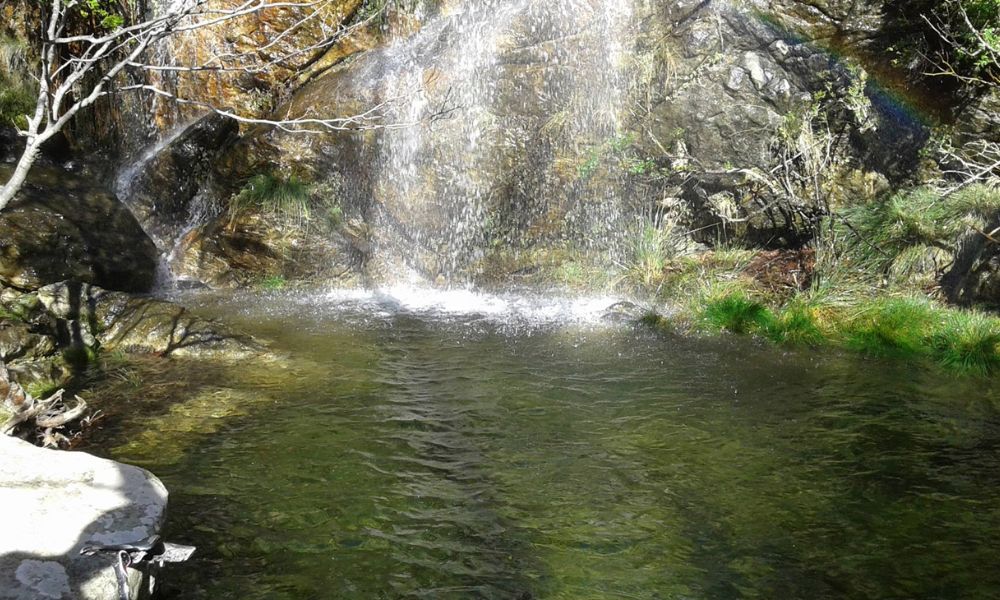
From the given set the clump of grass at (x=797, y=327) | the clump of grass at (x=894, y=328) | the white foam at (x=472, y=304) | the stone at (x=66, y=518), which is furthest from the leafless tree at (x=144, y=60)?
the clump of grass at (x=894, y=328)

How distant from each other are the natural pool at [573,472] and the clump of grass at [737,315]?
2.66 ft

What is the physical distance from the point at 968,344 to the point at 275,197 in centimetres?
984

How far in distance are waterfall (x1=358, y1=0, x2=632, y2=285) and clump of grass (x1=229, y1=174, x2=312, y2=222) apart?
120 centimetres

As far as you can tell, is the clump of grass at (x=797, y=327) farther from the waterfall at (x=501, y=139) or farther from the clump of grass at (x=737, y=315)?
the waterfall at (x=501, y=139)

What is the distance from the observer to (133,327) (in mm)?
8203

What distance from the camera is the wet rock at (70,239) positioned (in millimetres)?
9469

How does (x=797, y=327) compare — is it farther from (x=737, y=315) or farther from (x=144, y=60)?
(x=144, y=60)

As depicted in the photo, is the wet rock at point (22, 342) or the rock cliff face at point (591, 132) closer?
the wet rock at point (22, 342)

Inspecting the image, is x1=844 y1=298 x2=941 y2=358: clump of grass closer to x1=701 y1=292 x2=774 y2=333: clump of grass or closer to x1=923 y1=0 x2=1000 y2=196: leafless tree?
x1=701 y1=292 x2=774 y2=333: clump of grass

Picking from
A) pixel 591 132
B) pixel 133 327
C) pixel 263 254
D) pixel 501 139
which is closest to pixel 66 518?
pixel 133 327

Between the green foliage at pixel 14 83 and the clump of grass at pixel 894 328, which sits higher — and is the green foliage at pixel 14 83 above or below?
above

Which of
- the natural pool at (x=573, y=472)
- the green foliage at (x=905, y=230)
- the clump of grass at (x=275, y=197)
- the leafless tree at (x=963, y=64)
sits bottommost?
the natural pool at (x=573, y=472)

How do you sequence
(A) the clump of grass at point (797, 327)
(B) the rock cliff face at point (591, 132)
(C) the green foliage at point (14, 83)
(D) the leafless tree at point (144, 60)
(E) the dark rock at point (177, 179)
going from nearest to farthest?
(D) the leafless tree at point (144, 60) → (A) the clump of grass at point (797, 327) → (B) the rock cliff face at point (591, 132) → (C) the green foliage at point (14, 83) → (E) the dark rock at point (177, 179)

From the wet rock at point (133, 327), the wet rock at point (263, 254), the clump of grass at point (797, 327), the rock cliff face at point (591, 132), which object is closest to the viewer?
the wet rock at point (133, 327)
